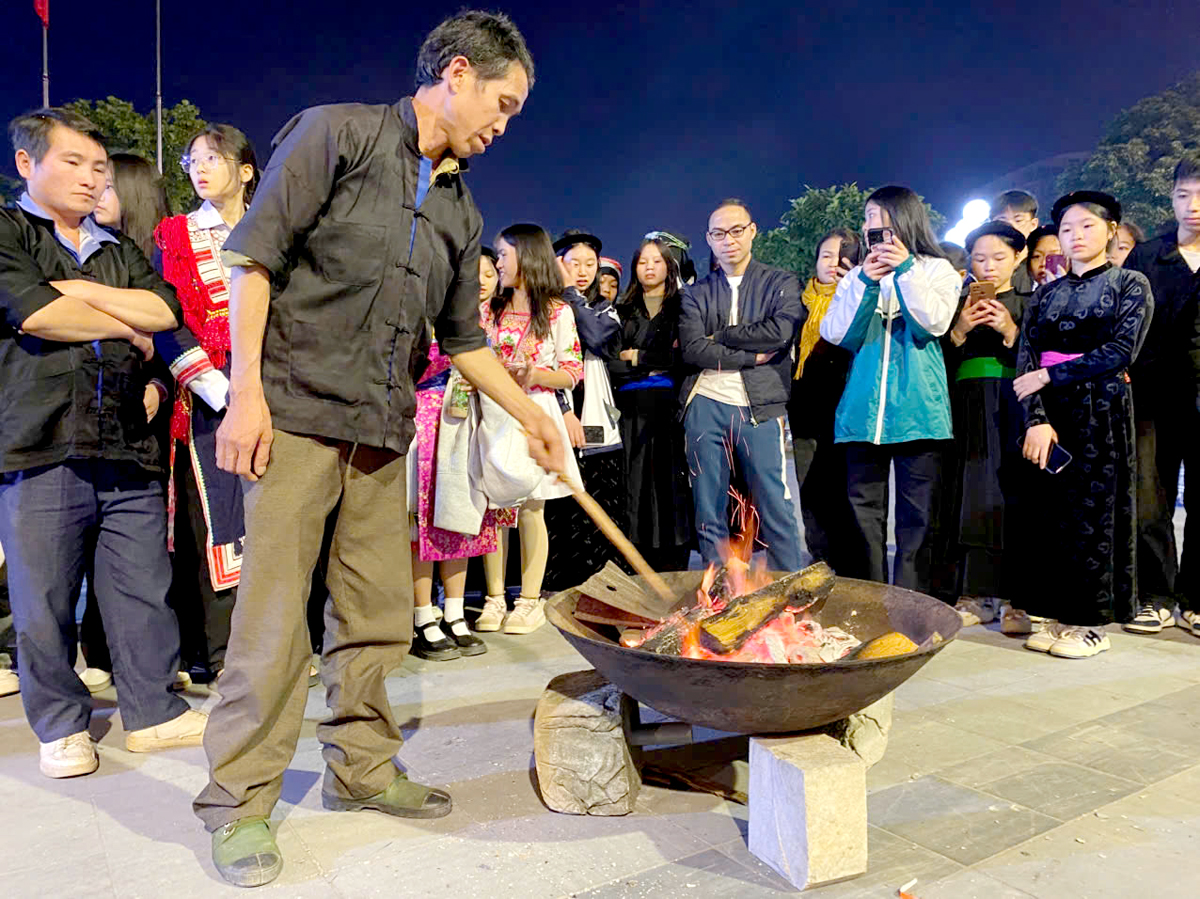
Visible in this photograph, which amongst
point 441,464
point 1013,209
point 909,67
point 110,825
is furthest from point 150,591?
point 909,67

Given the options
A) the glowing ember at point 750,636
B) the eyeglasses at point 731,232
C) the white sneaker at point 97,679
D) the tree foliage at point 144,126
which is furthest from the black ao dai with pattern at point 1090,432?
the tree foliage at point 144,126

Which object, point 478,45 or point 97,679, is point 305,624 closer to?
point 478,45

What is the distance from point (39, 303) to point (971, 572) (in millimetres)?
4117

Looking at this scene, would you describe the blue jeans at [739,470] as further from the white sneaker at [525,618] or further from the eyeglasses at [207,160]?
the eyeglasses at [207,160]

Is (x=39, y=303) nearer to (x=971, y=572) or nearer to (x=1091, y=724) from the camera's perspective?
(x=1091, y=724)

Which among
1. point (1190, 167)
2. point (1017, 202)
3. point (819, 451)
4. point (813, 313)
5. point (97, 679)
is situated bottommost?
point (97, 679)

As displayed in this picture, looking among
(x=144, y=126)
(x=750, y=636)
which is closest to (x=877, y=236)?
(x=750, y=636)

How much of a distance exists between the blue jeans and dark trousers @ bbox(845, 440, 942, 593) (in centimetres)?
34

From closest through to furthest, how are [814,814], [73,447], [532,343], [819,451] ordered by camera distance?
1. [814,814]
2. [73,447]
3. [532,343]
4. [819,451]

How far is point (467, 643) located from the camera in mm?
4051

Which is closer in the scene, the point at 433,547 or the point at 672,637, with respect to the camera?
the point at 672,637

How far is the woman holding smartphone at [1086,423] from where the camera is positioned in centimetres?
383

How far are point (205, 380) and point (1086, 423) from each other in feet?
12.0

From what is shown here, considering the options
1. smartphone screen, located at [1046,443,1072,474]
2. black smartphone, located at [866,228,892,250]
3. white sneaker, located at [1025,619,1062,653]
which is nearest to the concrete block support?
white sneaker, located at [1025,619,1062,653]
